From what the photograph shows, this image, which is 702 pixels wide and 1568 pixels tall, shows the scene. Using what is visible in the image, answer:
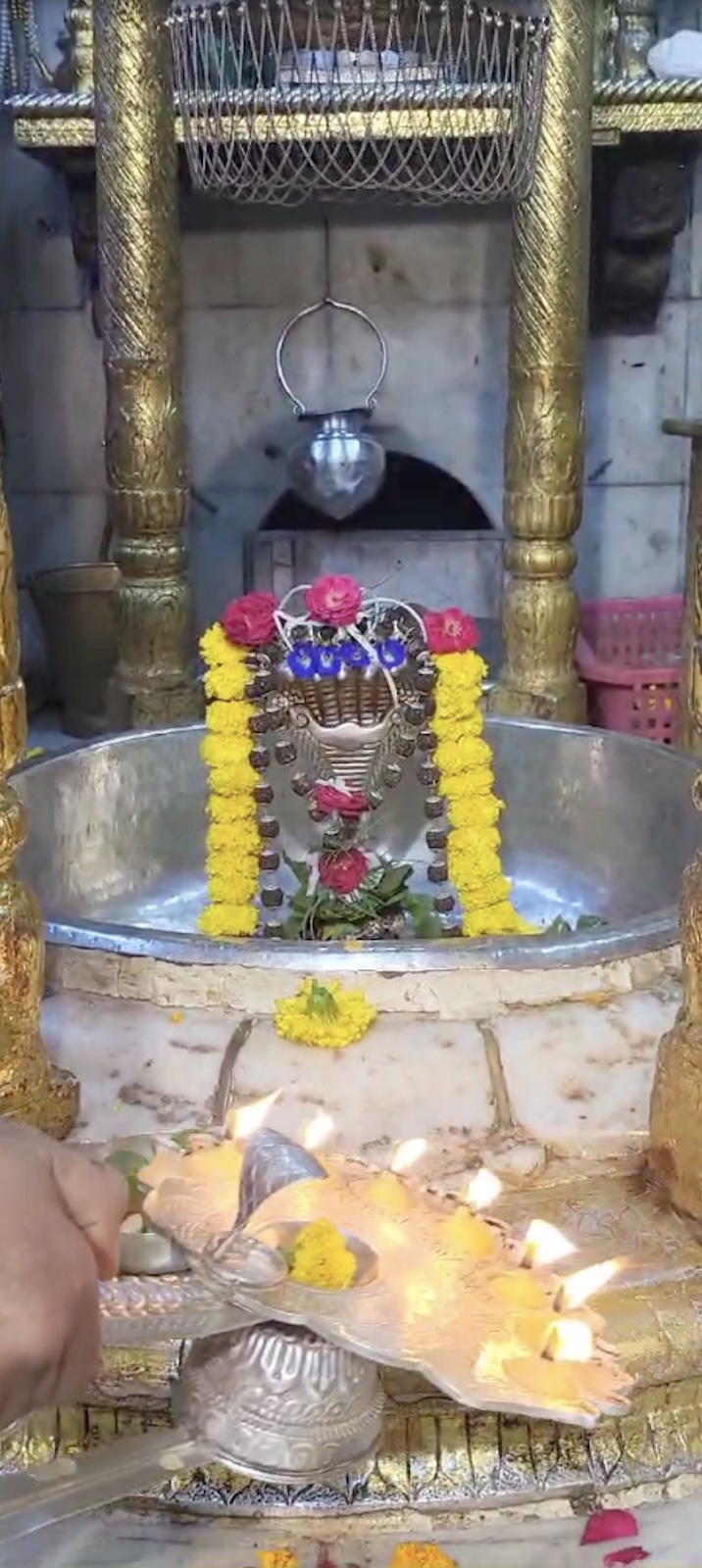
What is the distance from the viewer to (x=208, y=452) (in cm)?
580

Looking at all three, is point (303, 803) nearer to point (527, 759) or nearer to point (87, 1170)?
point (527, 759)

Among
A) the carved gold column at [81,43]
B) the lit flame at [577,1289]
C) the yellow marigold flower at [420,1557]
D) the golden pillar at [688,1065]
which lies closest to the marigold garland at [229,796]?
the golden pillar at [688,1065]

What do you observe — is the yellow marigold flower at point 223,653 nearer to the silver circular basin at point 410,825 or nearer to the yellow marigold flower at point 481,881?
the silver circular basin at point 410,825

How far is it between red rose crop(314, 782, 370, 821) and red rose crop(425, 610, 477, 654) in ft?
1.13

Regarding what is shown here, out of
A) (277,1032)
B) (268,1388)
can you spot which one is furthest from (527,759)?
(268,1388)

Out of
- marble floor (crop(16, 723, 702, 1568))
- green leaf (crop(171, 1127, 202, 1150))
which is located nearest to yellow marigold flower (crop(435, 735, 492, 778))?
marble floor (crop(16, 723, 702, 1568))

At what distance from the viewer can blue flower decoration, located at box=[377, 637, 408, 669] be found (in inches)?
129

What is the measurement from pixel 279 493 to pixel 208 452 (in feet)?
0.97

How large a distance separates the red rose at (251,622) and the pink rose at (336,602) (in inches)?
3.9

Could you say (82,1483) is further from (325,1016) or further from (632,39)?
(632,39)

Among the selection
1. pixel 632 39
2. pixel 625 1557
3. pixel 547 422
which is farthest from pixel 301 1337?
pixel 632 39

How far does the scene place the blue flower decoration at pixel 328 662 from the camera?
323 centimetres

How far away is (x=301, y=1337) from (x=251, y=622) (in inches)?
82.5

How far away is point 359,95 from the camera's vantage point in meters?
4.28
